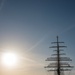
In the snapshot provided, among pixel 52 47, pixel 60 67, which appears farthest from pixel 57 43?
pixel 60 67

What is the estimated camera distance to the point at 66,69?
4038 inches

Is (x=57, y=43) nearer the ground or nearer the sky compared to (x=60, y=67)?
nearer the sky

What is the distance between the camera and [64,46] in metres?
102

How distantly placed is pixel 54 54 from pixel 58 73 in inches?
323

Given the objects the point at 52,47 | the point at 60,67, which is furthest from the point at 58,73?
the point at 52,47

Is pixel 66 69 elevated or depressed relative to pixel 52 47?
depressed

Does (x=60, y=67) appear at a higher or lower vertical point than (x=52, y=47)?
lower

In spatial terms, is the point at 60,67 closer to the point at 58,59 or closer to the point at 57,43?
the point at 58,59

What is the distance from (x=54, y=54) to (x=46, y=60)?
4176 mm

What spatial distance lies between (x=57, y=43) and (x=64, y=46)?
3132 millimetres

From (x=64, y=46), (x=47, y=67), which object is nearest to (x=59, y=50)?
(x=64, y=46)

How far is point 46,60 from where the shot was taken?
102812 millimetres

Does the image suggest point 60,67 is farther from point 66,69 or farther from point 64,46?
point 64,46

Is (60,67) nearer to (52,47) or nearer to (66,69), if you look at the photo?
(66,69)
